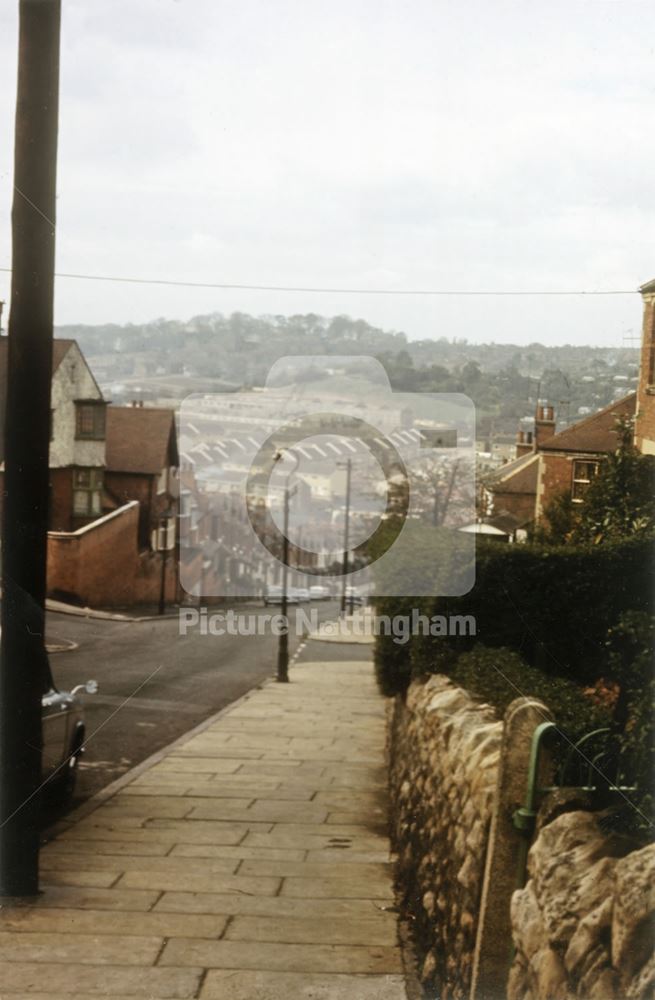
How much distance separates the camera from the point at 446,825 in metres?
5.97

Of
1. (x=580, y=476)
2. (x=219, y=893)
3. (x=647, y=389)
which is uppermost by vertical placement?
(x=647, y=389)

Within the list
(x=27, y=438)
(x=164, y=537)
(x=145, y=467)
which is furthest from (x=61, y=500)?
(x=27, y=438)

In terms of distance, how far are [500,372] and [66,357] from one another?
63.4ft

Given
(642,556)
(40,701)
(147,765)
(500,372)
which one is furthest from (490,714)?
(147,765)

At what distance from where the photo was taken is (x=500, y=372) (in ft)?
31.1

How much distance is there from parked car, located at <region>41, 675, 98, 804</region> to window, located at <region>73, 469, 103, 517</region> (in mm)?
15597

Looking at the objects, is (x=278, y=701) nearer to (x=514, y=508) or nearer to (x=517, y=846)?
(x=514, y=508)

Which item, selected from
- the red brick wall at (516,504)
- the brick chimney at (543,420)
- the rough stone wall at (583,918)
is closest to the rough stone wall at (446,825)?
the rough stone wall at (583,918)

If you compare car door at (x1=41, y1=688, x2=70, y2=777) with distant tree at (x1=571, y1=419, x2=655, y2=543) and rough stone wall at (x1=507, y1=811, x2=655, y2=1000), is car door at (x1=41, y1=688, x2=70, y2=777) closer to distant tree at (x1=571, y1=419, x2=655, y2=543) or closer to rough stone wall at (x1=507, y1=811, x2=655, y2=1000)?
Answer: distant tree at (x1=571, y1=419, x2=655, y2=543)

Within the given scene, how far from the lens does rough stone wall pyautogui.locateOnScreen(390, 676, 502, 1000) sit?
4.94 m

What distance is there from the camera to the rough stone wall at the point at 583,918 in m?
2.78

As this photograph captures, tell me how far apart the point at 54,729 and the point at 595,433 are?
26.6 ft

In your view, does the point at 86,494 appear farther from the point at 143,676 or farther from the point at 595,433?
the point at 595,433

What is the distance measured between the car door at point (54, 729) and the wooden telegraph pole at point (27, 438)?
219 cm
